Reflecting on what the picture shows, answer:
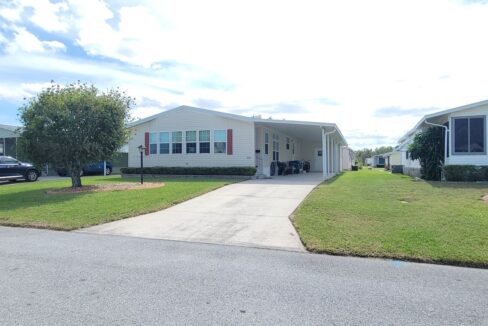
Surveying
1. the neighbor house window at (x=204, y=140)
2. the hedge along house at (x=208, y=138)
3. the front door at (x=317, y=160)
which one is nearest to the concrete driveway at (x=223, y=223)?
the hedge along house at (x=208, y=138)

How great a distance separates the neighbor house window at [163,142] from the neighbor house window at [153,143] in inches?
11.6

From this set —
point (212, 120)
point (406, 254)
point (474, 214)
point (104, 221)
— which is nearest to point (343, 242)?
point (406, 254)

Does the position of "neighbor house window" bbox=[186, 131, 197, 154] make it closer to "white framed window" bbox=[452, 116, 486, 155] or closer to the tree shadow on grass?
the tree shadow on grass

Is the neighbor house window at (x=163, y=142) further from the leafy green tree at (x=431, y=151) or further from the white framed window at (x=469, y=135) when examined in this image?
the white framed window at (x=469, y=135)

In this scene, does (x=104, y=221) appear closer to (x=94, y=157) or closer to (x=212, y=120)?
(x=94, y=157)

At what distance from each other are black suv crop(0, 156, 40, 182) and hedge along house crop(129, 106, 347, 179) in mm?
5858

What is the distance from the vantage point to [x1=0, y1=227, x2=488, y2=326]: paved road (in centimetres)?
355

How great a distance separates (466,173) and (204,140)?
1352 cm

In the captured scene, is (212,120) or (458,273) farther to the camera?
(212,120)

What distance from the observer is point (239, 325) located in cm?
338

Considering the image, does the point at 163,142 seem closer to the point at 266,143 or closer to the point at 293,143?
the point at 266,143

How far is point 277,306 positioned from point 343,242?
2.73m

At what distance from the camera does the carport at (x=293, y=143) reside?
20500mm

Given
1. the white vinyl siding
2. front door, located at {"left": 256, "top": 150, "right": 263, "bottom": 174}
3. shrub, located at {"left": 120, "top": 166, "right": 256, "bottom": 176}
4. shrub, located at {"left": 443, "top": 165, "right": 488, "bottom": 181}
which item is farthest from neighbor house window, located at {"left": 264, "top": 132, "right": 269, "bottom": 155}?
shrub, located at {"left": 443, "top": 165, "right": 488, "bottom": 181}
